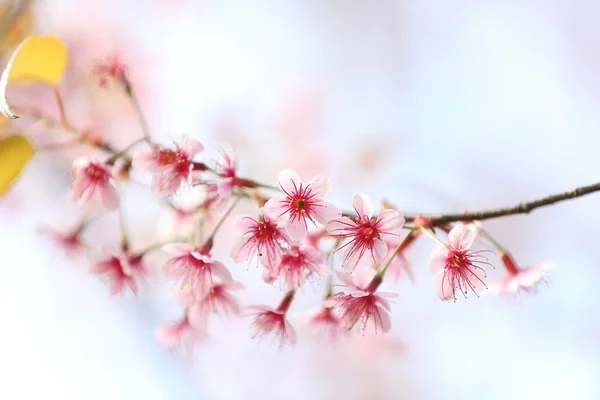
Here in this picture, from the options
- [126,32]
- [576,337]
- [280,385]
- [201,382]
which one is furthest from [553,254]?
[126,32]

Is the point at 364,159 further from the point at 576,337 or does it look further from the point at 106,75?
the point at 106,75

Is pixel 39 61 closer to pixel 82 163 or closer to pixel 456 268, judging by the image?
pixel 82 163

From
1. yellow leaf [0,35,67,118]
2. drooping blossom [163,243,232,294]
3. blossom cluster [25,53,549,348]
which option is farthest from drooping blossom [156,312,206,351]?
yellow leaf [0,35,67,118]

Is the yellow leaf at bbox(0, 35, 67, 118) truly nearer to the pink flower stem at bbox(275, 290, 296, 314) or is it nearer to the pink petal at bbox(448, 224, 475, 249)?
the pink flower stem at bbox(275, 290, 296, 314)

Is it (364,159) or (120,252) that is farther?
(364,159)

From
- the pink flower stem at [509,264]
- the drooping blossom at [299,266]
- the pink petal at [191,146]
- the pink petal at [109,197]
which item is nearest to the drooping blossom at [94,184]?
the pink petal at [109,197]

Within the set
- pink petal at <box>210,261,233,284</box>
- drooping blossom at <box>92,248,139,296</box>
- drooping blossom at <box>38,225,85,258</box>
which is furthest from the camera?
drooping blossom at <box>38,225,85,258</box>
